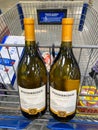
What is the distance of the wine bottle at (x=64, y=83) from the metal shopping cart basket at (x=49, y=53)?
0.03 metres

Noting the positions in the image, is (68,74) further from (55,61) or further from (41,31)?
(41,31)

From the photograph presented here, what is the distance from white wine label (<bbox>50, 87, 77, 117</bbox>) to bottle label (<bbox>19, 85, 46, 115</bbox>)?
0.10ft

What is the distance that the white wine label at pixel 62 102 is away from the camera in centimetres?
51

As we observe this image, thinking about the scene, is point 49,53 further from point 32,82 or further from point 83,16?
point 83,16

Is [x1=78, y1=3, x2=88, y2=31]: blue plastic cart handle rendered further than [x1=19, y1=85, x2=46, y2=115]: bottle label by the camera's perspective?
Yes

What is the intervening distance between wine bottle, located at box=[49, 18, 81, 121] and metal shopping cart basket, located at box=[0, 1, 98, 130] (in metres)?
0.03

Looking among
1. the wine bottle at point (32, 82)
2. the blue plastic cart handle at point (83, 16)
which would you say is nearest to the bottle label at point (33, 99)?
the wine bottle at point (32, 82)

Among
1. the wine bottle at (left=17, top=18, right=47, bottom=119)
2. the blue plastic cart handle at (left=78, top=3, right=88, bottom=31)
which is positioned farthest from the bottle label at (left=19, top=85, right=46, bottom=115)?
the blue plastic cart handle at (left=78, top=3, right=88, bottom=31)

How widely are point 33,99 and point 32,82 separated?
0.06 metres

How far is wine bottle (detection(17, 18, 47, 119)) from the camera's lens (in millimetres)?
522

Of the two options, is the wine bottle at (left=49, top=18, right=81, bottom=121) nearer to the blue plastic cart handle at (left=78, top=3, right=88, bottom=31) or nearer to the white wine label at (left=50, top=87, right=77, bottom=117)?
the white wine label at (left=50, top=87, right=77, bottom=117)

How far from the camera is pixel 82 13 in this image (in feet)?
3.67

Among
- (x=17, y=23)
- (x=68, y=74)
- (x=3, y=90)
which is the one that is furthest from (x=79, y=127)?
(x=17, y=23)

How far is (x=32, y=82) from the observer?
1.87 ft
